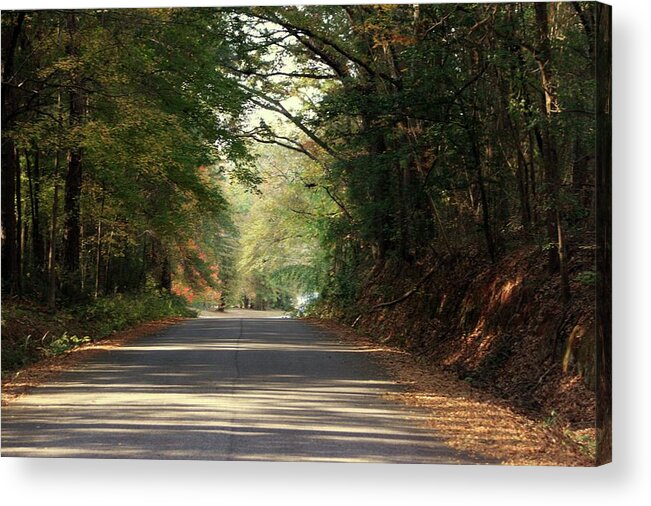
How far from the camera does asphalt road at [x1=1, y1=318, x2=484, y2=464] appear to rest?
7988mm

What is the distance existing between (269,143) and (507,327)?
11.0ft

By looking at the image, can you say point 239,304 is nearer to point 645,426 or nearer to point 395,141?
point 395,141

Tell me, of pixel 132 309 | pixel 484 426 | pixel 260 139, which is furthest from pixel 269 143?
pixel 484 426

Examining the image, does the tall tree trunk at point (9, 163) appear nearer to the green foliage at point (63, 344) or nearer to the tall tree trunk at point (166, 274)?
the green foliage at point (63, 344)

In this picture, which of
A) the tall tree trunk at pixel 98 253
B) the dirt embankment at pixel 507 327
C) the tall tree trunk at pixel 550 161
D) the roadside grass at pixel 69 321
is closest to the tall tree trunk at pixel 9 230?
the roadside grass at pixel 69 321

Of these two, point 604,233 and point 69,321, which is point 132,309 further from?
point 604,233

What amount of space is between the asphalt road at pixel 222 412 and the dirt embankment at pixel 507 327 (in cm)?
117

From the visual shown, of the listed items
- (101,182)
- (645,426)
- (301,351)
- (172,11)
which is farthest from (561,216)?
(101,182)

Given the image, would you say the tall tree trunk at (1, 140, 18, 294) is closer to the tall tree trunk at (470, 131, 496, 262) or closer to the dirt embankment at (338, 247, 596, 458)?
the dirt embankment at (338, 247, 596, 458)

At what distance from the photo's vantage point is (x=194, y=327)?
1195cm

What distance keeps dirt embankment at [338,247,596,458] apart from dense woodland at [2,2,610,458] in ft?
0.85

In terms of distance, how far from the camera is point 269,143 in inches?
415

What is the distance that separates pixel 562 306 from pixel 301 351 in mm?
3405

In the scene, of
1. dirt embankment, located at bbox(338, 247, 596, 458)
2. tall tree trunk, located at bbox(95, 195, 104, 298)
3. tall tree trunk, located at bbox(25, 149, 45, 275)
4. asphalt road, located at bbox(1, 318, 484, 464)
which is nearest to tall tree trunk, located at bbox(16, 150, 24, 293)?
tall tree trunk, located at bbox(25, 149, 45, 275)
